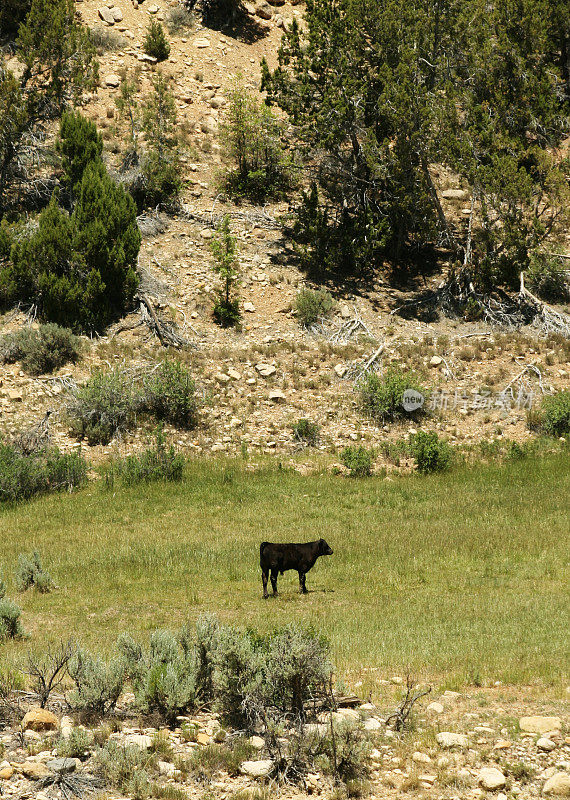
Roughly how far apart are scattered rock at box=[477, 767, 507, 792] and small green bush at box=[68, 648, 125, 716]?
3.75 metres

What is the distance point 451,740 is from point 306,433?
56.0 feet

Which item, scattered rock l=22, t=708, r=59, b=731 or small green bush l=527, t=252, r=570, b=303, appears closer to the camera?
scattered rock l=22, t=708, r=59, b=731

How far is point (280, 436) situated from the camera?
2500 centimetres

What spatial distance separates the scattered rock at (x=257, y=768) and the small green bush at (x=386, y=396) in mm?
18177

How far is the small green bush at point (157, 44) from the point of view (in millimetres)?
39781

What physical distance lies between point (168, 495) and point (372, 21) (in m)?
20.3

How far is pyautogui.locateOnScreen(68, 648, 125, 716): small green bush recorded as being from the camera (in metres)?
8.58

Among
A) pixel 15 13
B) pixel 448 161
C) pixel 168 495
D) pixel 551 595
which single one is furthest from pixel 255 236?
pixel 551 595

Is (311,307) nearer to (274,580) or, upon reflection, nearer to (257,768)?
(274,580)

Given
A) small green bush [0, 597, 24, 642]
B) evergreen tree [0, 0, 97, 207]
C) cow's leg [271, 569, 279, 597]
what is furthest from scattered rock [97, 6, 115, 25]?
small green bush [0, 597, 24, 642]

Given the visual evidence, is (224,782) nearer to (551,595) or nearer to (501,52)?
(551,595)

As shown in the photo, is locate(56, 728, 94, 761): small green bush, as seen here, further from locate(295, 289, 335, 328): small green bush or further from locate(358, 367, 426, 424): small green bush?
locate(295, 289, 335, 328): small green bush

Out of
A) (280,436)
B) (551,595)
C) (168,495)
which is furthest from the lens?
(280,436)

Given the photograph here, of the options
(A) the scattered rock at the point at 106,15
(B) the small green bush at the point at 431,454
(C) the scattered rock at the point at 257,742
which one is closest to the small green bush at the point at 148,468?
(B) the small green bush at the point at 431,454
